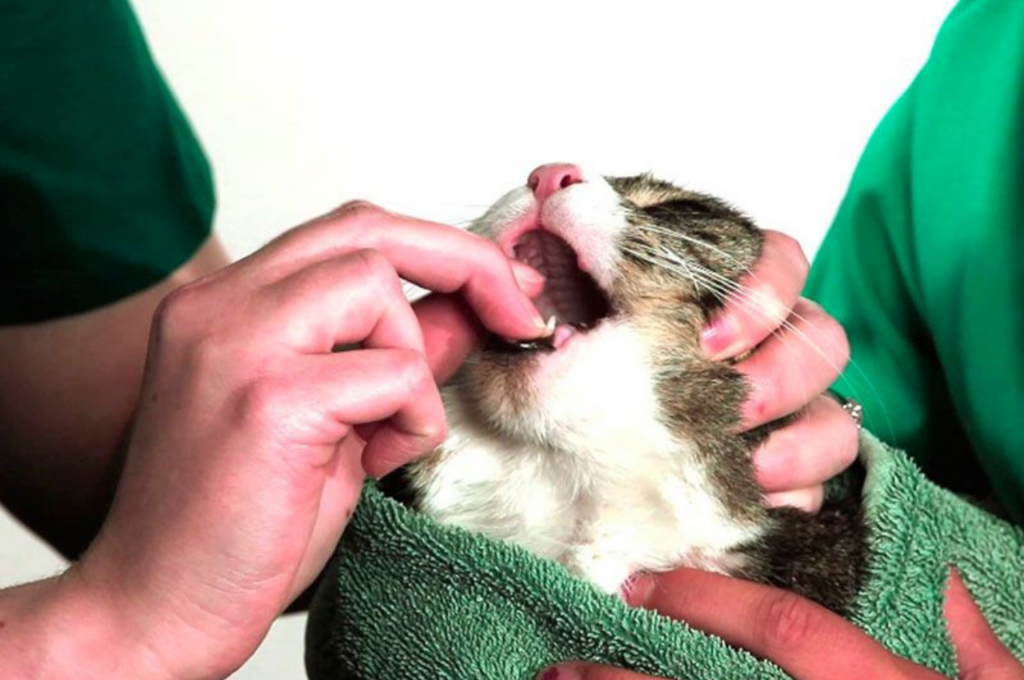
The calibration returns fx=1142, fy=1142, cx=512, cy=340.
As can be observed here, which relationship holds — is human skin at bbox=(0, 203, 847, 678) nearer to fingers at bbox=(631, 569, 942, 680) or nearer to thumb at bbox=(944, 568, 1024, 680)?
fingers at bbox=(631, 569, 942, 680)

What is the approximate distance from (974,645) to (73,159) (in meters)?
0.91

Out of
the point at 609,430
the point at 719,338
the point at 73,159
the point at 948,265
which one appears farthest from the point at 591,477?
the point at 73,159

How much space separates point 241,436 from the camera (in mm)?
607

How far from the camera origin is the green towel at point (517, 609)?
71 cm

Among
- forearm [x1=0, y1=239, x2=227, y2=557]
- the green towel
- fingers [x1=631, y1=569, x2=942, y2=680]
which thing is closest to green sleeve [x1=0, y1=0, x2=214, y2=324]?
forearm [x1=0, y1=239, x2=227, y2=557]

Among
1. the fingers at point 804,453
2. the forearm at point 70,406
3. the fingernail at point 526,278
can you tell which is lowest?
the forearm at point 70,406

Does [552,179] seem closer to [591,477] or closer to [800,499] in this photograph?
[591,477]

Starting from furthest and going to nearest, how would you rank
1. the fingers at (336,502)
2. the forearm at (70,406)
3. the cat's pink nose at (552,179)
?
the forearm at (70,406) → the cat's pink nose at (552,179) → the fingers at (336,502)

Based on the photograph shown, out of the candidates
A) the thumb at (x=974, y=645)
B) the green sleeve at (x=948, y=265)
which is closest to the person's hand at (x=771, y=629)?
the thumb at (x=974, y=645)

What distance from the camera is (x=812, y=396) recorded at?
908mm

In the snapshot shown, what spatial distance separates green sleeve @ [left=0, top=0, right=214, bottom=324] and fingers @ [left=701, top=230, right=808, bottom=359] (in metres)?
0.59

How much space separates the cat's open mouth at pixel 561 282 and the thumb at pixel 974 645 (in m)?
0.36

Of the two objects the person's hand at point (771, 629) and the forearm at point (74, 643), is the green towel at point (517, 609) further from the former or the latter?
the forearm at point (74, 643)

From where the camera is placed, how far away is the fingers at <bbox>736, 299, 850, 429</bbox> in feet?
2.84
